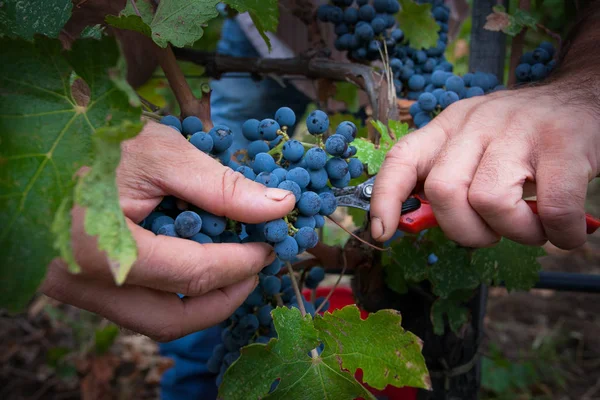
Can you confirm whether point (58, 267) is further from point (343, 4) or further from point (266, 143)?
point (343, 4)

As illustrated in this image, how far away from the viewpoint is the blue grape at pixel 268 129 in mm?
840

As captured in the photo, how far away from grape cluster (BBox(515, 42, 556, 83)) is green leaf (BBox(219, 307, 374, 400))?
2.69 feet

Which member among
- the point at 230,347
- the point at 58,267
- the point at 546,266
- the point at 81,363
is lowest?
the point at 546,266

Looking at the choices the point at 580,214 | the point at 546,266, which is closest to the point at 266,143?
the point at 580,214

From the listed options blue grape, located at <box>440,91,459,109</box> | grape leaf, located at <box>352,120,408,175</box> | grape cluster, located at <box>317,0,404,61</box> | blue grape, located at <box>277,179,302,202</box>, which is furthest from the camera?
grape cluster, located at <box>317,0,404,61</box>

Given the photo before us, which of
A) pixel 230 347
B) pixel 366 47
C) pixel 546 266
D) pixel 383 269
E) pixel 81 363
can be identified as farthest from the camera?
pixel 546 266

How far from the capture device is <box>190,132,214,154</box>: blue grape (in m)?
0.76

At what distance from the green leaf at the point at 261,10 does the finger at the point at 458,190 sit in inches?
15.4

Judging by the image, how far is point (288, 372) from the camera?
2.72 feet

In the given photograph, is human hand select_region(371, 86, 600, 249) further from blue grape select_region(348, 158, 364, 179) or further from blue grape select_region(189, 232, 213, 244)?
blue grape select_region(189, 232, 213, 244)

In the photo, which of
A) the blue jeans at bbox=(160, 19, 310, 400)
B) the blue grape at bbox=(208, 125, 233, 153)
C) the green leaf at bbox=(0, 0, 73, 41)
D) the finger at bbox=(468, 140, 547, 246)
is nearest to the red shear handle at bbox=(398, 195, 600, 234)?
the finger at bbox=(468, 140, 547, 246)

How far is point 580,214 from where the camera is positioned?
29.9 inches

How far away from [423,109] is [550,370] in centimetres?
195

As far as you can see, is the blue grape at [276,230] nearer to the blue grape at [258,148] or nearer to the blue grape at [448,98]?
the blue grape at [258,148]
